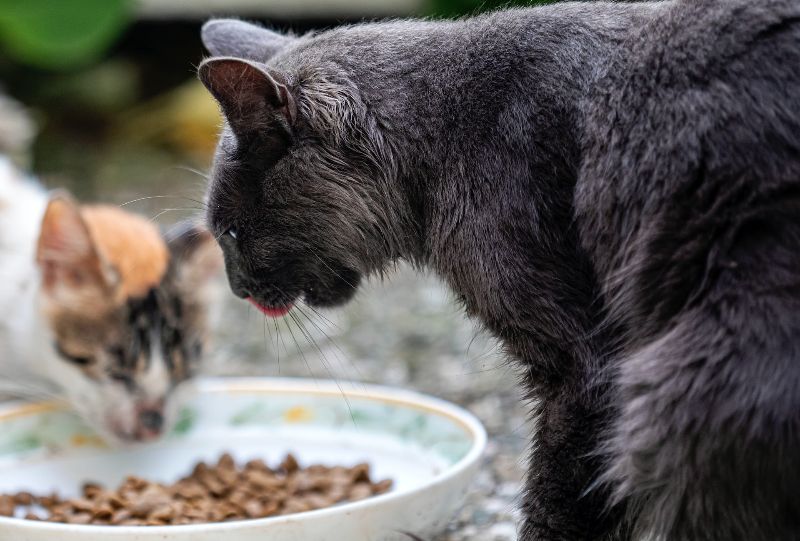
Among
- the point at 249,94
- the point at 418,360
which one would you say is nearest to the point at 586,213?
the point at 249,94

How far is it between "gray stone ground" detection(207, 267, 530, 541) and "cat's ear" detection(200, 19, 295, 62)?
0.54 meters

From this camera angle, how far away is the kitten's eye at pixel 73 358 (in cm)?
202

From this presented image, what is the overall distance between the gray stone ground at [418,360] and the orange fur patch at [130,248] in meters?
0.35

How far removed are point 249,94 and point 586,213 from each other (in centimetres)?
47

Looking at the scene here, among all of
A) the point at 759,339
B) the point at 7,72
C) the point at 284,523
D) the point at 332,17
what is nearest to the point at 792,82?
the point at 759,339

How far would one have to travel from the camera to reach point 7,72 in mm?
5090

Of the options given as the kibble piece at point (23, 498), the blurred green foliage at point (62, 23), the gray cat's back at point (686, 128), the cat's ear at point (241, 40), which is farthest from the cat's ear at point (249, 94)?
the blurred green foliage at point (62, 23)

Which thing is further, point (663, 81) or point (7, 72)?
point (7, 72)

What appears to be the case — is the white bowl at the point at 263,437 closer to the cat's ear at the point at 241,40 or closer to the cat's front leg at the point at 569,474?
the cat's front leg at the point at 569,474

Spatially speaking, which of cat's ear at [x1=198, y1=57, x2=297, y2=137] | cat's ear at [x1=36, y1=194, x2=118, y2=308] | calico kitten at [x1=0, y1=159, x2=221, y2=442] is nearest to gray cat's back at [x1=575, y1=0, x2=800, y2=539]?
cat's ear at [x1=198, y1=57, x2=297, y2=137]

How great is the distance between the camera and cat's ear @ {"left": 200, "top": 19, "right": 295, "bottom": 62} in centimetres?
163

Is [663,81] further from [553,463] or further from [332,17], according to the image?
[332,17]

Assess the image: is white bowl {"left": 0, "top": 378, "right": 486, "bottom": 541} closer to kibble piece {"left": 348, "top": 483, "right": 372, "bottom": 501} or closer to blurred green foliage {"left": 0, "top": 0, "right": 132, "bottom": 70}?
kibble piece {"left": 348, "top": 483, "right": 372, "bottom": 501}

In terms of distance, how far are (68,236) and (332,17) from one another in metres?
3.54
